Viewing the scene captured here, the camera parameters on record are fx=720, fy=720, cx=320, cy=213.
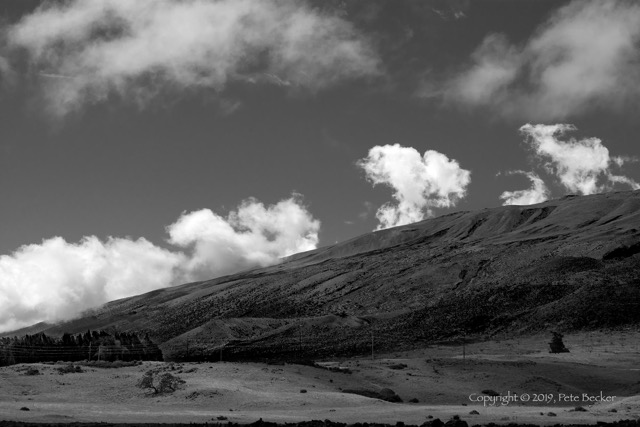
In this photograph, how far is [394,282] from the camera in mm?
117500

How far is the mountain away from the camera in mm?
81250

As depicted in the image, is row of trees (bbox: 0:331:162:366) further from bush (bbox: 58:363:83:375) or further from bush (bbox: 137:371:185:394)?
bush (bbox: 137:371:185:394)

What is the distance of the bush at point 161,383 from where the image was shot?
34906 mm

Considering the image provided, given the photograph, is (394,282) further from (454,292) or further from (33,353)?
(33,353)

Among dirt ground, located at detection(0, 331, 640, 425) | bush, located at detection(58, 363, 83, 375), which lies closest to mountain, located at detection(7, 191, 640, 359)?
dirt ground, located at detection(0, 331, 640, 425)

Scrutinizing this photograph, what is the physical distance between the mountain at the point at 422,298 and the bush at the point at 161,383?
35556 mm

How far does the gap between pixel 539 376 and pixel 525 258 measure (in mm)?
76674

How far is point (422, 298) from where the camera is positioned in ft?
346

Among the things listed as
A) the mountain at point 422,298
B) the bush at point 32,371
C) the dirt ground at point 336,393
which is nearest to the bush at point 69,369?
the dirt ground at point 336,393

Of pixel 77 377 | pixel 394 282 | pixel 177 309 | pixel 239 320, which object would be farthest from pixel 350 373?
pixel 177 309

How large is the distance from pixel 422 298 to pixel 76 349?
59.6m

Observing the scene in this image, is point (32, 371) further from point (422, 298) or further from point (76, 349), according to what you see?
point (422, 298)

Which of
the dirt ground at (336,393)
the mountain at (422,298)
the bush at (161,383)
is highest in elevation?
the mountain at (422,298)

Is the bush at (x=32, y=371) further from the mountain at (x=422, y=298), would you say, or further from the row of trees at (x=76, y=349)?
the mountain at (x=422, y=298)
